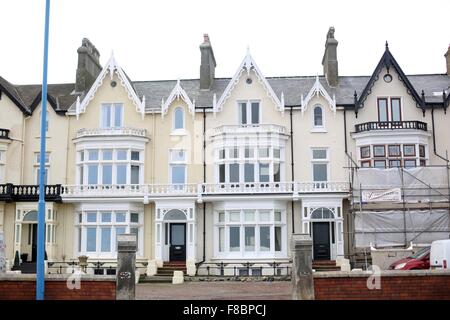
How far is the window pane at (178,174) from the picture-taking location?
3244cm

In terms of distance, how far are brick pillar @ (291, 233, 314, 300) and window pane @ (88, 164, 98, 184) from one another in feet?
65.2

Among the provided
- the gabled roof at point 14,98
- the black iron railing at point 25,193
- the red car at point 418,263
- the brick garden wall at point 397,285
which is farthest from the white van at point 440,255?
the gabled roof at point 14,98

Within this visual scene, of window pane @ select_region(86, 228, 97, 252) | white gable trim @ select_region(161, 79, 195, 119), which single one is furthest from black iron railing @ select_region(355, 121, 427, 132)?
window pane @ select_region(86, 228, 97, 252)

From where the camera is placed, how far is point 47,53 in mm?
15609

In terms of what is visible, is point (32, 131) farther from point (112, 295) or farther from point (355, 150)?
point (112, 295)

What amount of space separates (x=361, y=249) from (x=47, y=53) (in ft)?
65.5

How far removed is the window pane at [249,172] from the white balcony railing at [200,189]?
1.70ft

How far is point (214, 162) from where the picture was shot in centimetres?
3209

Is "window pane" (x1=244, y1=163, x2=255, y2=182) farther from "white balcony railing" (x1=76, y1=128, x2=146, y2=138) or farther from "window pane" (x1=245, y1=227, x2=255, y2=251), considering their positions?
"white balcony railing" (x1=76, y1=128, x2=146, y2=138)

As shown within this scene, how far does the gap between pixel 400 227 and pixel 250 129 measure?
9.65m

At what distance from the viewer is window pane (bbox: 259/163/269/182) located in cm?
3178

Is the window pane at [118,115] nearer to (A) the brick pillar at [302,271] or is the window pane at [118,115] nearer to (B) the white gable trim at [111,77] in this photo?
(B) the white gable trim at [111,77]

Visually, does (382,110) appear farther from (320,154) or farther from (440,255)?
(440,255)
